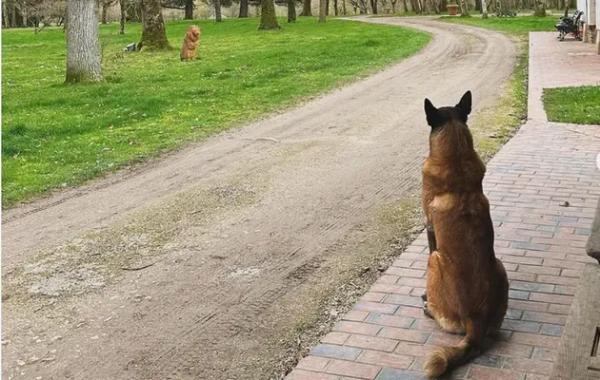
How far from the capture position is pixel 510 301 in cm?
491

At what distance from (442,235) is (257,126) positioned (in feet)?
28.7

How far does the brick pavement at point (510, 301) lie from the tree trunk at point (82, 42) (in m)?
12.4

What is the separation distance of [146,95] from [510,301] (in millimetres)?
12850

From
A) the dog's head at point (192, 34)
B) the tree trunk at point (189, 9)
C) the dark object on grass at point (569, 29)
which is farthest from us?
the tree trunk at point (189, 9)

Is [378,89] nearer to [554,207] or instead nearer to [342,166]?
[342,166]

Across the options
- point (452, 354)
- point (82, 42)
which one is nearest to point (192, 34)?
point (82, 42)

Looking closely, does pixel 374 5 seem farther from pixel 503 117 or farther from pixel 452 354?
pixel 452 354

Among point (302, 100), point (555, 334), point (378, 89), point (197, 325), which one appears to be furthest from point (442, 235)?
point (378, 89)

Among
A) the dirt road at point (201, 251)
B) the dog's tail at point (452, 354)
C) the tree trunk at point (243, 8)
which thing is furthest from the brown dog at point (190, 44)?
the tree trunk at point (243, 8)

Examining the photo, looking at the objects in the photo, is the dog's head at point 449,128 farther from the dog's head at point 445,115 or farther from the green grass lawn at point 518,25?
the green grass lawn at point 518,25

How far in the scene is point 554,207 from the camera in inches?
281

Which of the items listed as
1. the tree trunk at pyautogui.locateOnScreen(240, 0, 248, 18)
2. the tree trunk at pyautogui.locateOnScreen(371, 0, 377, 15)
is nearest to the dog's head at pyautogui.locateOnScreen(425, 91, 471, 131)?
the tree trunk at pyautogui.locateOnScreen(240, 0, 248, 18)

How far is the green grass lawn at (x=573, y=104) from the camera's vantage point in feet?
39.3

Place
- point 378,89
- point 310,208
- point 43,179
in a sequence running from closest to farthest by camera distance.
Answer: point 310,208 < point 43,179 < point 378,89
